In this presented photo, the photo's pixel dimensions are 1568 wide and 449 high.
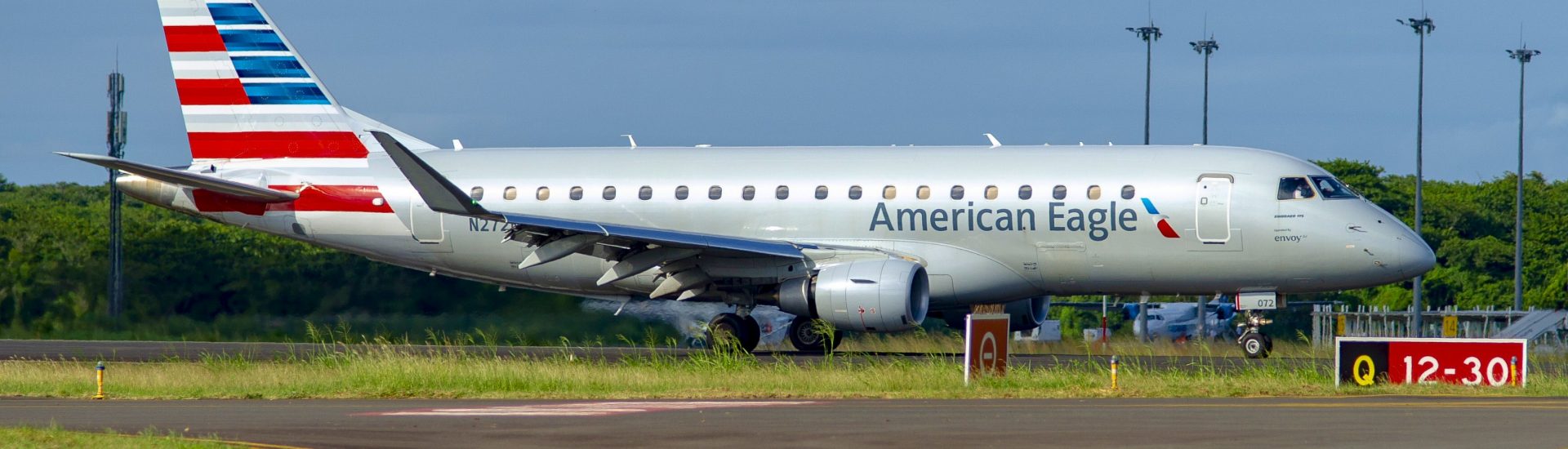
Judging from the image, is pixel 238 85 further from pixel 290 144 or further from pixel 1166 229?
pixel 1166 229

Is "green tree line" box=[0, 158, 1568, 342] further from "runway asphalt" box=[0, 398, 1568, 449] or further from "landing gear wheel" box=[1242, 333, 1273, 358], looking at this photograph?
"runway asphalt" box=[0, 398, 1568, 449]

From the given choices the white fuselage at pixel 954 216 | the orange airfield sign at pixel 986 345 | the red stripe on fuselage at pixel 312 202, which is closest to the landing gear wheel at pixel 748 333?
the white fuselage at pixel 954 216

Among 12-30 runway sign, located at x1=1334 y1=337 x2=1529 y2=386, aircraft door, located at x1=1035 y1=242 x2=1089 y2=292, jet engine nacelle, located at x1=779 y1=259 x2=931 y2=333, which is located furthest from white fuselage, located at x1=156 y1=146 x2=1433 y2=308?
12-30 runway sign, located at x1=1334 y1=337 x2=1529 y2=386

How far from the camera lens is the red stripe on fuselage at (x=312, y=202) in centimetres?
2884

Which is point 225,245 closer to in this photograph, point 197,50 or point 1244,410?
point 197,50

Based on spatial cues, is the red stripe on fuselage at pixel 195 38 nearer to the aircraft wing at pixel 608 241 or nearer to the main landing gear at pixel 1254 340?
the aircraft wing at pixel 608 241

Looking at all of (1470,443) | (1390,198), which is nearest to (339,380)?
(1470,443)

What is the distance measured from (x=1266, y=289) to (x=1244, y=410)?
1101 cm

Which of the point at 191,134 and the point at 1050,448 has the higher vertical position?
the point at 191,134

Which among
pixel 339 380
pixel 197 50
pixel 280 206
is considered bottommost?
pixel 339 380

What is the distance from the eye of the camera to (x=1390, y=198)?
7112 cm

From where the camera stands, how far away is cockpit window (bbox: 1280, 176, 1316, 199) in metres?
25.3

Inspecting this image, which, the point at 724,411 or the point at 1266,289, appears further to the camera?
the point at 1266,289

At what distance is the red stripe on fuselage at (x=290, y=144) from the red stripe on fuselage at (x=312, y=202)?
68 centimetres
